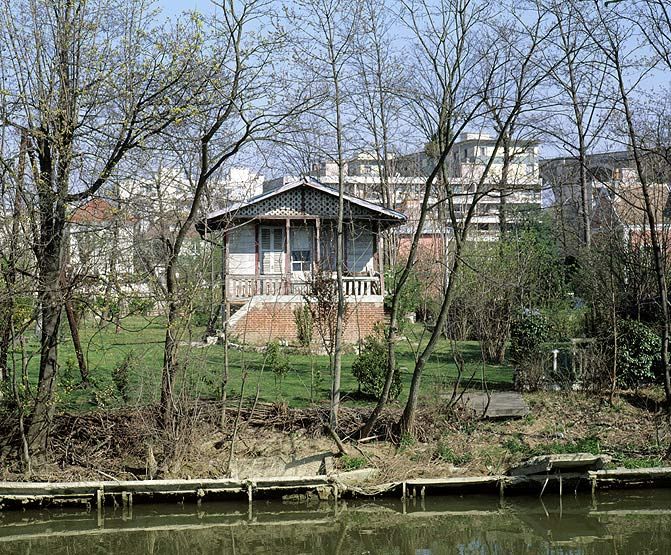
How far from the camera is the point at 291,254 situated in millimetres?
30469

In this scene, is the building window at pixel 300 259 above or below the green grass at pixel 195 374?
above

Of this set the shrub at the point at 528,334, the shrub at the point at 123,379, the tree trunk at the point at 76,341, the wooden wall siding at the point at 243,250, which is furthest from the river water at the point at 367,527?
the wooden wall siding at the point at 243,250

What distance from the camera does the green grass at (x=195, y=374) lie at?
13.7 meters

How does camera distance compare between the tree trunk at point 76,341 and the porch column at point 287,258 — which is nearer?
the tree trunk at point 76,341

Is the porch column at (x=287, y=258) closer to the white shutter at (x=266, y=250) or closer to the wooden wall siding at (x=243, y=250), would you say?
the white shutter at (x=266, y=250)

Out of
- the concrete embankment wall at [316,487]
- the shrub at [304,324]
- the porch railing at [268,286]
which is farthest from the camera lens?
the porch railing at [268,286]

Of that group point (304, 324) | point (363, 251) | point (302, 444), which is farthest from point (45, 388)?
point (363, 251)

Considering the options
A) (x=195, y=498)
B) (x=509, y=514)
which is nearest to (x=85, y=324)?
(x=195, y=498)

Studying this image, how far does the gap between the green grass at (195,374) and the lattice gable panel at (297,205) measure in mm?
8343

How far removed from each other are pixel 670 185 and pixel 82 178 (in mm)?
14092

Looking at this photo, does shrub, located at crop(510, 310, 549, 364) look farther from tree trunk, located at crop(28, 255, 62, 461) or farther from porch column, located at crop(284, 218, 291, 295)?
porch column, located at crop(284, 218, 291, 295)

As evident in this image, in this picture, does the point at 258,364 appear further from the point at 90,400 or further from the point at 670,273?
the point at 670,273

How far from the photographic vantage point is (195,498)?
1293 cm

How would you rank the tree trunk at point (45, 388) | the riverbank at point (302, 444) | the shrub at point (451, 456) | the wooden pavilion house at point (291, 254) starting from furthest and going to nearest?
the wooden pavilion house at point (291, 254), the shrub at point (451, 456), the riverbank at point (302, 444), the tree trunk at point (45, 388)
